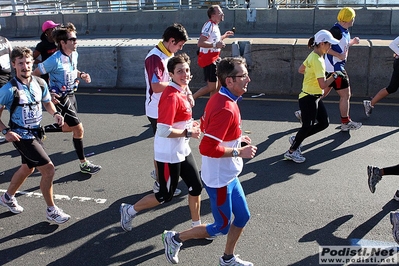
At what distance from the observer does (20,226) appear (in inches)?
213

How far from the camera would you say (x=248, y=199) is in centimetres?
587

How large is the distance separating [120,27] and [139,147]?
12908mm

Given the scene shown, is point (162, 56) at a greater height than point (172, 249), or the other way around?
point (162, 56)

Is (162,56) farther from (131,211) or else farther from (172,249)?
(172,249)

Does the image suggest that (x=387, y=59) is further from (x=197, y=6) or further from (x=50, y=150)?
(x=197, y=6)

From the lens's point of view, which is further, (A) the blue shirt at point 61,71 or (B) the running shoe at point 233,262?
(A) the blue shirt at point 61,71

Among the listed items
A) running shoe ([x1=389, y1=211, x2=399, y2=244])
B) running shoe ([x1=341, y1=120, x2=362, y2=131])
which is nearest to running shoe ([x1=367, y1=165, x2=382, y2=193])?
running shoe ([x1=389, y1=211, x2=399, y2=244])

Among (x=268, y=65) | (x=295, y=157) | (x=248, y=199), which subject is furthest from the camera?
(x=268, y=65)

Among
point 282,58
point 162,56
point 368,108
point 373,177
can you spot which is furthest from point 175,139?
point 282,58

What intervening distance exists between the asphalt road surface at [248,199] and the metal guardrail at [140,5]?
977 centimetres

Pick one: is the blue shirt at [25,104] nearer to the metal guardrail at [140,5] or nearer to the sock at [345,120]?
the sock at [345,120]

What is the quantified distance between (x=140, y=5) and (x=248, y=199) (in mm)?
15061

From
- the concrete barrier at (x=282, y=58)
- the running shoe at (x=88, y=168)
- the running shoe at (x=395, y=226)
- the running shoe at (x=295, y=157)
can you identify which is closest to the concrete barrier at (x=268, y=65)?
the concrete barrier at (x=282, y=58)

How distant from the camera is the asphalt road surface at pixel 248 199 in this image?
189 inches
